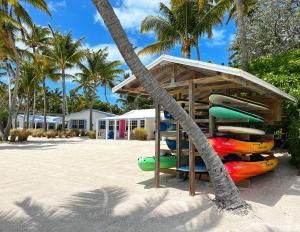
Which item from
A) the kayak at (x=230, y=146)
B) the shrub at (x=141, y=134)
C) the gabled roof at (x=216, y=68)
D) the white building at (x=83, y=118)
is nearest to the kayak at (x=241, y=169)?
the kayak at (x=230, y=146)

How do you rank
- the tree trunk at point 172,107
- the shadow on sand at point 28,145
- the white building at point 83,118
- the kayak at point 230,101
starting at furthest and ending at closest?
the white building at point 83,118
the shadow on sand at point 28,145
the kayak at point 230,101
the tree trunk at point 172,107

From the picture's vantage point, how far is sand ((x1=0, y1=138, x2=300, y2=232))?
4.64 meters

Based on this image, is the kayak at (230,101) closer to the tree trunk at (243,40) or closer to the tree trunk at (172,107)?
the tree trunk at (172,107)

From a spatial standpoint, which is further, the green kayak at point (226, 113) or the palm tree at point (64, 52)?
the palm tree at point (64, 52)

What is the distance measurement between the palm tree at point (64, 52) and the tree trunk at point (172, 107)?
28.1 meters

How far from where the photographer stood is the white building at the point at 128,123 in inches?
1089

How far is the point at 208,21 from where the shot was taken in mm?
19688

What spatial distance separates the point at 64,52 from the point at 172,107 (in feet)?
96.7

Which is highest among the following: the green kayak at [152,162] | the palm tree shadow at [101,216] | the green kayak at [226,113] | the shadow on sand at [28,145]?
the green kayak at [226,113]

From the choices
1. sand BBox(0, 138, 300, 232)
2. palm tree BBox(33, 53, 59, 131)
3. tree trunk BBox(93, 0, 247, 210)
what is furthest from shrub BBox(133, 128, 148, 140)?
tree trunk BBox(93, 0, 247, 210)

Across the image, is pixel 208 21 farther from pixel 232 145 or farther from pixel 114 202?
pixel 114 202

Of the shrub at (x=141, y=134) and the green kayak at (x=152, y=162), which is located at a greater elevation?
the shrub at (x=141, y=134)

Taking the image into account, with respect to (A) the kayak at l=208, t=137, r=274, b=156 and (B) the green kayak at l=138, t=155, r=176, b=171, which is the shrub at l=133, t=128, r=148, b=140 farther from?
(A) the kayak at l=208, t=137, r=274, b=156

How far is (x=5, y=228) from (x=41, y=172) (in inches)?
171
